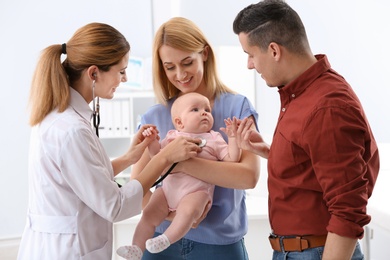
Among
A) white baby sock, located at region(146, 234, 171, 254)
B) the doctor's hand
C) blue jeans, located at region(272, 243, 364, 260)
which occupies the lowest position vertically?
white baby sock, located at region(146, 234, 171, 254)

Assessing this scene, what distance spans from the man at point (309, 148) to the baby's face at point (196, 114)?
40 centimetres

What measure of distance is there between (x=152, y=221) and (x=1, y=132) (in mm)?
4414

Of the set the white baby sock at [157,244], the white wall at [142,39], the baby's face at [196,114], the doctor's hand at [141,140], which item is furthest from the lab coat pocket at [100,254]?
the white wall at [142,39]

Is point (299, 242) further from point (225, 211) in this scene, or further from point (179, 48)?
point (179, 48)

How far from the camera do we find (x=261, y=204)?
11.7ft

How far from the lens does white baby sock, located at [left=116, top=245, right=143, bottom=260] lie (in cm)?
192

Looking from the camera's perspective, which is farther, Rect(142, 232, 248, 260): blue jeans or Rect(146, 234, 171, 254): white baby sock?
Rect(142, 232, 248, 260): blue jeans

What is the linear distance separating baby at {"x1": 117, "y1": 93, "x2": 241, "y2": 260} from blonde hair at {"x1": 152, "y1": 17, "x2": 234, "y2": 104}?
0.26ft

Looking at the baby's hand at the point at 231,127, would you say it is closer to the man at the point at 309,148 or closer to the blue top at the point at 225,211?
the blue top at the point at 225,211

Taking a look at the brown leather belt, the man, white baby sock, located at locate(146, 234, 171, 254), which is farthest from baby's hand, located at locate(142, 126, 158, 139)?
the brown leather belt

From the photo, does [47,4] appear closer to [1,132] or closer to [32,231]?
[1,132]

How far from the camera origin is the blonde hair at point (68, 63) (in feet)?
5.88

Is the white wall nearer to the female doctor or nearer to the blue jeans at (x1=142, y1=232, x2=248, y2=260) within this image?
the blue jeans at (x1=142, y1=232, x2=248, y2=260)

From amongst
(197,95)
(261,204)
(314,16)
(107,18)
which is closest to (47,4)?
(107,18)
